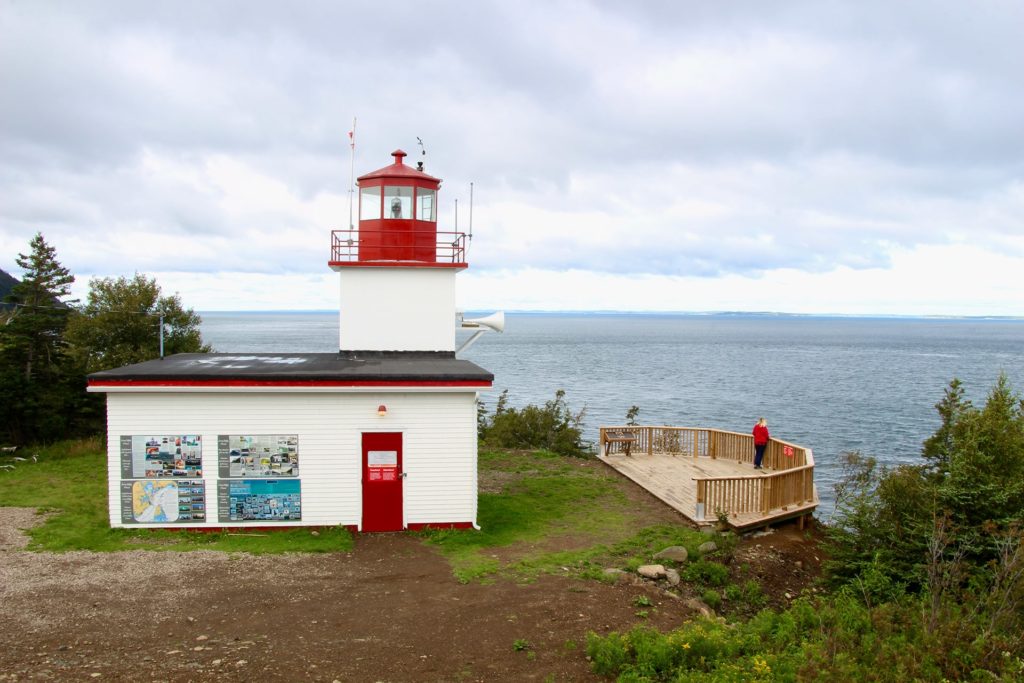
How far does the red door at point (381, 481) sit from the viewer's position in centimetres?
1255

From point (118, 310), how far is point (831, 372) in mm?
63413

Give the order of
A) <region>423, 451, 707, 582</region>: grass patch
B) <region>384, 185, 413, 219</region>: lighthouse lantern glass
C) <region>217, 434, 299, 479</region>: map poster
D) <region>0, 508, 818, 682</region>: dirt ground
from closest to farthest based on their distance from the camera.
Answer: <region>0, 508, 818, 682</region>: dirt ground, <region>423, 451, 707, 582</region>: grass patch, <region>217, 434, 299, 479</region>: map poster, <region>384, 185, 413, 219</region>: lighthouse lantern glass

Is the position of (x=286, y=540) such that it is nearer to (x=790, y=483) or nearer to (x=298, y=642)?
(x=298, y=642)

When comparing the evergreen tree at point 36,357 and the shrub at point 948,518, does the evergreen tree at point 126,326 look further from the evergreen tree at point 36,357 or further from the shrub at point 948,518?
the shrub at point 948,518

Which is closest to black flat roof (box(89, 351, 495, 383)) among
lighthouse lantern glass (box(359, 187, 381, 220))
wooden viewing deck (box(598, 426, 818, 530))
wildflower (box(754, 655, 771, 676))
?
lighthouse lantern glass (box(359, 187, 381, 220))

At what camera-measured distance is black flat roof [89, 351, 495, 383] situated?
39.4ft

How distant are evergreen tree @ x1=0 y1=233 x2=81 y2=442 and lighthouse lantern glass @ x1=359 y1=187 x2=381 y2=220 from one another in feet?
46.3

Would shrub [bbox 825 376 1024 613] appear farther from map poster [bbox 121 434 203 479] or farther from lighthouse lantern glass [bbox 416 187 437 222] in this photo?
map poster [bbox 121 434 203 479]

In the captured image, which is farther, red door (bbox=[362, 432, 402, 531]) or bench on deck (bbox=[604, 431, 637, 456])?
bench on deck (bbox=[604, 431, 637, 456])

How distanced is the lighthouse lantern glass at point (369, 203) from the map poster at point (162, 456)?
585cm

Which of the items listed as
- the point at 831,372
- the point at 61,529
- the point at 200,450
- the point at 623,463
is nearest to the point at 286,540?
the point at 200,450

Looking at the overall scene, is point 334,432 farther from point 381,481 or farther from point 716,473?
point 716,473

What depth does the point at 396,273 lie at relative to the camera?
15.2 metres

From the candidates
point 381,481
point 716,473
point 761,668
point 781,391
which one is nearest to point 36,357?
point 381,481
